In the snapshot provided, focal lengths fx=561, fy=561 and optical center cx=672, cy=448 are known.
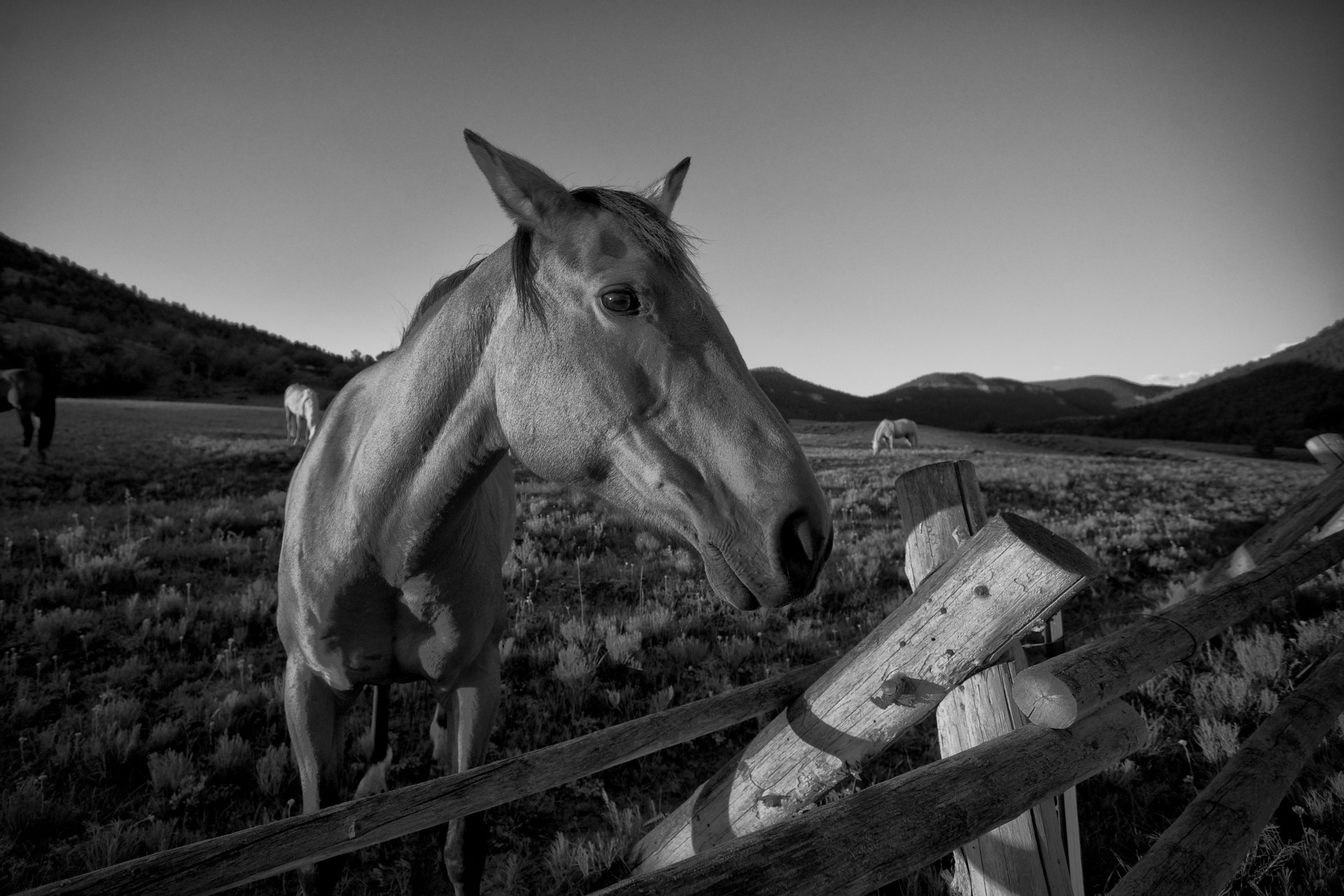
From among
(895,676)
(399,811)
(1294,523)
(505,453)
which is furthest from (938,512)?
(1294,523)

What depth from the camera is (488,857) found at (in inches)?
129

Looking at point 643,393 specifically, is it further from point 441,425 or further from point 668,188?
point 668,188

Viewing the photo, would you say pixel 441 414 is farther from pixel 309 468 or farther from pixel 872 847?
pixel 872 847

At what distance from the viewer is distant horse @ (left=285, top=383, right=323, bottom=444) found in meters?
18.6

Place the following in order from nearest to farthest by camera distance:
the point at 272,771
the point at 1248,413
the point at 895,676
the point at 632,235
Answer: the point at 632,235, the point at 895,676, the point at 272,771, the point at 1248,413

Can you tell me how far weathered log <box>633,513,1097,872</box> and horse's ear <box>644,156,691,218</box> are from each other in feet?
6.02

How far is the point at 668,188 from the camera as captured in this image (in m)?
2.48

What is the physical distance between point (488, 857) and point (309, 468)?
8.12ft

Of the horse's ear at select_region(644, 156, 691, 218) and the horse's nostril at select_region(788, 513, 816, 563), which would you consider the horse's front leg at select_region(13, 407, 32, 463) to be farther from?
the horse's nostril at select_region(788, 513, 816, 563)

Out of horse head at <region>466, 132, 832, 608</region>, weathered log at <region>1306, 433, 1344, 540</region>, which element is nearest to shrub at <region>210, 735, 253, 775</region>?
horse head at <region>466, 132, 832, 608</region>

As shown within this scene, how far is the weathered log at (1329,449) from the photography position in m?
6.05

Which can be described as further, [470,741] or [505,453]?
[470,741]

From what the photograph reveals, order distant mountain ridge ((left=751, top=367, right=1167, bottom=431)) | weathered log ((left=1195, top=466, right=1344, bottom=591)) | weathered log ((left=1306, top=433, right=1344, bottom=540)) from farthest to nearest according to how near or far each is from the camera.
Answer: distant mountain ridge ((left=751, top=367, right=1167, bottom=431))
weathered log ((left=1306, top=433, right=1344, bottom=540))
weathered log ((left=1195, top=466, right=1344, bottom=591))

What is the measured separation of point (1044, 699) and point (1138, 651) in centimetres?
90
